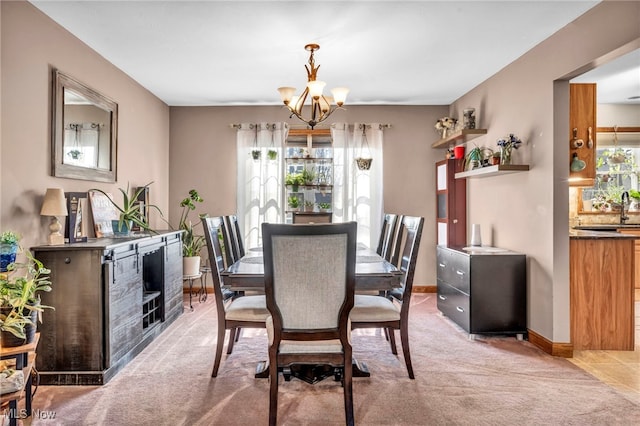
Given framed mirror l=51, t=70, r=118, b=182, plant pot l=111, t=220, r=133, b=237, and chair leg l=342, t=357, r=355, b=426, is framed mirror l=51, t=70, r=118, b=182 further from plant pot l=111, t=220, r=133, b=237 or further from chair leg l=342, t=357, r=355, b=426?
chair leg l=342, t=357, r=355, b=426

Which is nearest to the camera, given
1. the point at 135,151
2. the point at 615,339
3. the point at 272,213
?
the point at 615,339

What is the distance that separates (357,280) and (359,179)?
316 centimetres

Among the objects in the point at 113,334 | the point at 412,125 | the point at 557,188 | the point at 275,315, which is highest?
the point at 412,125

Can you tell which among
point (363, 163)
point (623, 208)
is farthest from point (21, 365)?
point (623, 208)

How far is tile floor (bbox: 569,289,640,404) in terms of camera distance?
2.64m

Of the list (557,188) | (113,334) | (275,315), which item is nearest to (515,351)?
(557,188)

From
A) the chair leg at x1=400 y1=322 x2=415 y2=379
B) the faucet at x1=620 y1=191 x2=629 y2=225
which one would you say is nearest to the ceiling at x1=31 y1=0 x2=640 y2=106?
the chair leg at x1=400 y1=322 x2=415 y2=379

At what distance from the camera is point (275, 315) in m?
2.05

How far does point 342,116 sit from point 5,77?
12.3ft

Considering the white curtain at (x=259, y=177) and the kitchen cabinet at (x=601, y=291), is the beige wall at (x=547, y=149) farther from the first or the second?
the white curtain at (x=259, y=177)

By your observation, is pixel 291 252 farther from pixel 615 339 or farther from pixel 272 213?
pixel 272 213

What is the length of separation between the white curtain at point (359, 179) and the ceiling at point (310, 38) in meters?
0.87

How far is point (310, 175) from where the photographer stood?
548cm

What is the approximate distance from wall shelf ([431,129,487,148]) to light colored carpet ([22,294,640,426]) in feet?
7.37
